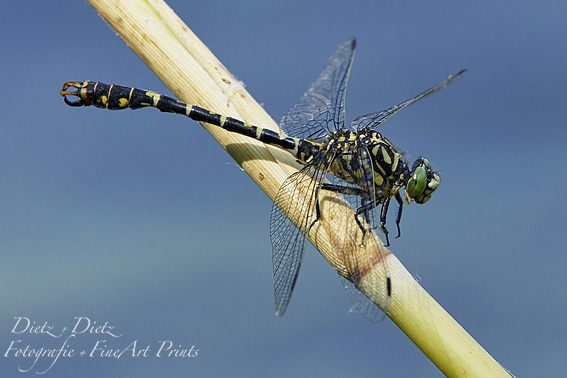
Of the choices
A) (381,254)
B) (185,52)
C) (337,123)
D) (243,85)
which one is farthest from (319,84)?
(381,254)

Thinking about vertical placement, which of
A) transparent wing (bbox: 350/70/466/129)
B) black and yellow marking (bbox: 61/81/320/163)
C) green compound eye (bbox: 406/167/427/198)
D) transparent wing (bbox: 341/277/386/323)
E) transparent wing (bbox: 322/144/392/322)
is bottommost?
transparent wing (bbox: 341/277/386/323)

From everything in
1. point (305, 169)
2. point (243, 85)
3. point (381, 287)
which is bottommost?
point (381, 287)

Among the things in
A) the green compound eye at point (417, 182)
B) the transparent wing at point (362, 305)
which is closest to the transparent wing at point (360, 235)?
the transparent wing at point (362, 305)

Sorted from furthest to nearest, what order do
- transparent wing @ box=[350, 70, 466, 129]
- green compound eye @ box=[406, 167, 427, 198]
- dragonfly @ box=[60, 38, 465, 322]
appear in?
transparent wing @ box=[350, 70, 466, 129], green compound eye @ box=[406, 167, 427, 198], dragonfly @ box=[60, 38, 465, 322]

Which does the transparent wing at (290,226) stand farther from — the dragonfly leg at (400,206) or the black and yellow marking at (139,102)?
the dragonfly leg at (400,206)

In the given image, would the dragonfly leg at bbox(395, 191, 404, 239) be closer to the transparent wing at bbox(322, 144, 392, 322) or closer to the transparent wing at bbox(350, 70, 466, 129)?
the transparent wing at bbox(322, 144, 392, 322)

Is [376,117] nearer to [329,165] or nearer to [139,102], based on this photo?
[329,165]

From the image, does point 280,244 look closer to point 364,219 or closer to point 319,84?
point 364,219

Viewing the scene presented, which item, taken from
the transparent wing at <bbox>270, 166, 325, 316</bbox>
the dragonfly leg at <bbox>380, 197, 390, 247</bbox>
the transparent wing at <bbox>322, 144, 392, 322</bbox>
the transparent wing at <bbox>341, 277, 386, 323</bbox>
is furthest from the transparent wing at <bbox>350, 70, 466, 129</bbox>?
the transparent wing at <bbox>341, 277, 386, 323</bbox>
